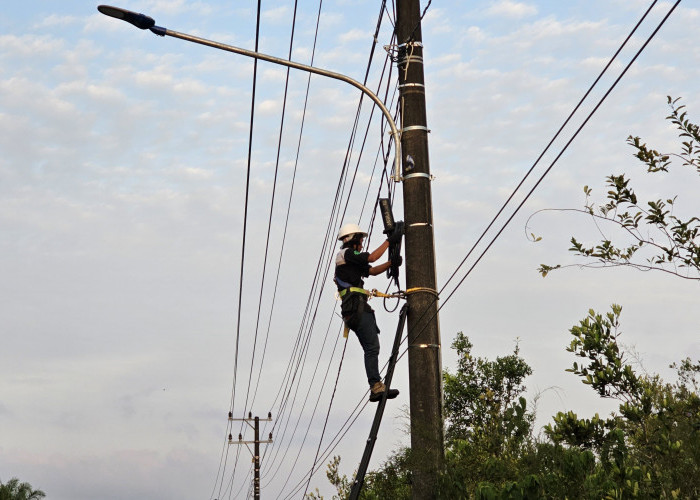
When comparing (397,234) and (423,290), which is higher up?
(397,234)

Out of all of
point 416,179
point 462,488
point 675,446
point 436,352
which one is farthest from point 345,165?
point 675,446

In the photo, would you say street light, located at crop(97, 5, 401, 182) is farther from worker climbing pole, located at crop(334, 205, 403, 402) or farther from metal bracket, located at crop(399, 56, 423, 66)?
worker climbing pole, located at crop(334, 205, 403, 402)

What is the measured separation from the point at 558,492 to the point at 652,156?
156 inches

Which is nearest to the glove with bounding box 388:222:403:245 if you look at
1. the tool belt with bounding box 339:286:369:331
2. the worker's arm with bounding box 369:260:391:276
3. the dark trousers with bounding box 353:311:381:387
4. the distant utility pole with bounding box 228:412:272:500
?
the worker's arm with bounding box 369:260:391:276

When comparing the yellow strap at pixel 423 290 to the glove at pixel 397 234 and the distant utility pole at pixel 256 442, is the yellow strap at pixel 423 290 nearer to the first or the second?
the glove at pixel 397 234

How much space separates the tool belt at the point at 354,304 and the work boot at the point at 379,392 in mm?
838

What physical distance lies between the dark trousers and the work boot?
0.67ft

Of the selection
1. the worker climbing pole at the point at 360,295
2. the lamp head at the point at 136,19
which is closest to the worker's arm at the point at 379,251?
the worker climbing pole at the point at 360,295

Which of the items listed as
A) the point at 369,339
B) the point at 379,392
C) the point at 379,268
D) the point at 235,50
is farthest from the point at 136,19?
the point at 379,392

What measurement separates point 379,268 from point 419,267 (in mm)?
1022

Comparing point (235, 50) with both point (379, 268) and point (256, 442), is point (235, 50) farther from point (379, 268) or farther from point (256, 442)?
point (256, 442)

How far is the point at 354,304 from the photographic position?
10.6 metres

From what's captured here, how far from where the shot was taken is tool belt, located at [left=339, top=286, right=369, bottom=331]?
10547 millimetres

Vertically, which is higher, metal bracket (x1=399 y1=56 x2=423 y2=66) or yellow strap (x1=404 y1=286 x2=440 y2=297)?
metal bracket (x1=399 y1=56 x2=423 y2=66)
